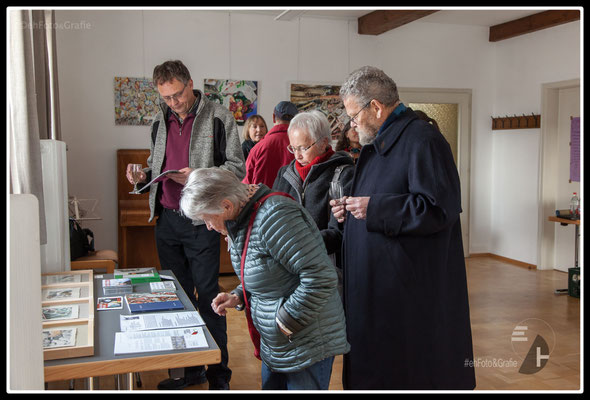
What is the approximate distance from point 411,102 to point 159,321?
6.21 metres

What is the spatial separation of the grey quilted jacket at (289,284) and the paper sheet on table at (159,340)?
0.23 m

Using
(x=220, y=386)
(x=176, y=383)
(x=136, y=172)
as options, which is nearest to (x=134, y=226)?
(x=176, y=383)

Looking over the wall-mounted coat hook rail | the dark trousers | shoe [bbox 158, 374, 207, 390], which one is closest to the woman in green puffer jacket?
the dark trousers

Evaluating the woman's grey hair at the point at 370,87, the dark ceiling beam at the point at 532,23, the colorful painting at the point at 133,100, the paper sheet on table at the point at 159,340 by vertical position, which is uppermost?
the dark ceiling beam at the point at 532,23

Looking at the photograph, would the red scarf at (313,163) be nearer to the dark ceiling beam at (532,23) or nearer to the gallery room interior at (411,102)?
the gallery room interior at (411,102)

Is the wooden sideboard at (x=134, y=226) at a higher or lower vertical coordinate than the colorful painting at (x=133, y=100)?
lower

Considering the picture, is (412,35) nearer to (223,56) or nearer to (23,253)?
(223,56)

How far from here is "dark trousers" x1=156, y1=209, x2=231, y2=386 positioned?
9.62 ft

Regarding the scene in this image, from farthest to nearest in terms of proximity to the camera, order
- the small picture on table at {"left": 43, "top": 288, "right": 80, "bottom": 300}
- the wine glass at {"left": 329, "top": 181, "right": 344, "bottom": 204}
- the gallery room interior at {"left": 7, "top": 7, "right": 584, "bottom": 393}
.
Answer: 1. the gallery room interior at {"left": 7, "top": 7, "right": 584, "bottom": 393}
2. the wine glass at {"left": 329, "top": 181, "right": 344, "bottom": 204}
3. the small picture on table at {"left": 43, "top": 288, "right": 80, "bottom": 300}

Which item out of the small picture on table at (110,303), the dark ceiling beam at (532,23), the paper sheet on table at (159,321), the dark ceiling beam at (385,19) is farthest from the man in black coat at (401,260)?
the dark ceiling beam at (532,23)

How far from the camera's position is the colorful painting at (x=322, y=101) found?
7.14 meters

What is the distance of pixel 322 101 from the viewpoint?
7.23 m

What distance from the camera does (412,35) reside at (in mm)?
7477

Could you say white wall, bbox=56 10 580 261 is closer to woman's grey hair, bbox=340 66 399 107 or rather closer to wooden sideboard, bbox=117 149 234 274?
wooden sideboard, bbox=117 149 234 274
